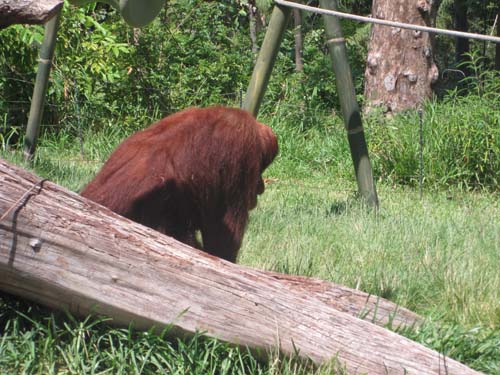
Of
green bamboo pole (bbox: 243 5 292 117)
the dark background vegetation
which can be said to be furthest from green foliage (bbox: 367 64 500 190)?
green bamboo pole (bbox: 243 5 292 117)

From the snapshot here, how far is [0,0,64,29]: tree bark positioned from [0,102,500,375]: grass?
1268mm

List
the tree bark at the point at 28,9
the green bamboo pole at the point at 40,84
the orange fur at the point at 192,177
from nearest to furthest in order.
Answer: the tree bark at the point at 28,9 → the orange fur at the point at 192,177 → the green bamboo pole at the point at 40,84

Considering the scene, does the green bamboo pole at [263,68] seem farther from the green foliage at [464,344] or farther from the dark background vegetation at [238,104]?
the green foliage at [464,344]

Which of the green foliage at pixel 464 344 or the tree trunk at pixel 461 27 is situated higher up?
the tree trunk at pixel 461 27

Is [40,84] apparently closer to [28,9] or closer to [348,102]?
[348,102]

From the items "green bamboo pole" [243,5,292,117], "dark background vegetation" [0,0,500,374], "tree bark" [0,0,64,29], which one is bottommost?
"dark background vegetation" [0,0,500,374]

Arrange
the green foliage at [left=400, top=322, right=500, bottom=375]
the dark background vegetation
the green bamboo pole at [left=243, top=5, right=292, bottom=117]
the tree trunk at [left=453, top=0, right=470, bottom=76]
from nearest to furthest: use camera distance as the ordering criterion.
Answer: the green foliage at [left=400, top=322, right=500, bottom=375] < the green bamboo pole at [left=243, top=5, right=292, bottom=117] < the dark background vegetation < the tree trunk at [left=453, top=0, right=470, bottom=76]

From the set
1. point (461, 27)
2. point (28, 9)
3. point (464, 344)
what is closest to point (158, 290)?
point (28, 9)

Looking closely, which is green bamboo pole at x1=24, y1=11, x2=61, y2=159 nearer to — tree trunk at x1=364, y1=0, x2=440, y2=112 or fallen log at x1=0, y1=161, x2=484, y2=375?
fallen log at x1=0, y1=161, x2=484, y2=375

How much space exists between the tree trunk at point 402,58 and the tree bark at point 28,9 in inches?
347

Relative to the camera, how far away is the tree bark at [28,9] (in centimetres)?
321

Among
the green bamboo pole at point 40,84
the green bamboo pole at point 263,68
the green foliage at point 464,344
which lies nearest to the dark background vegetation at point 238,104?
the green bamboo pole at point 40,84

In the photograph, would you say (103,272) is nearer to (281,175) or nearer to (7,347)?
(7,347)

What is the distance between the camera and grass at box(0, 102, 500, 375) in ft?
11.5
